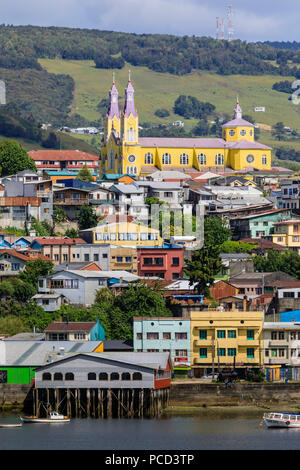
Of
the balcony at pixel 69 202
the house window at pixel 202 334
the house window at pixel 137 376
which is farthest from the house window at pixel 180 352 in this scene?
the balcony at pixel 69 202

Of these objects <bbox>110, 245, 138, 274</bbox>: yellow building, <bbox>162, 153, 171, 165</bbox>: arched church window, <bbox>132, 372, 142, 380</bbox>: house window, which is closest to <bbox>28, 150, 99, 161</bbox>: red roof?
<bbox>162, 153, 171, 165</bbox>: arched church window

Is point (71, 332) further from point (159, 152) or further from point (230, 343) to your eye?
point (159, 152)

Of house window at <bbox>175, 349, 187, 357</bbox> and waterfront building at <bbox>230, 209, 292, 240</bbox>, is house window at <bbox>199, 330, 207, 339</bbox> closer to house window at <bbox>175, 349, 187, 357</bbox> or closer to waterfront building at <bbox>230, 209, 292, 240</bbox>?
house window at <bbox>175, 349, 187, 357</bbox>

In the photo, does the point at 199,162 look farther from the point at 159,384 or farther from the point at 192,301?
the point at 159,384

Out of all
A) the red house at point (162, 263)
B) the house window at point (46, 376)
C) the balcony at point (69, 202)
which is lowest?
the house window at point (46, 376)

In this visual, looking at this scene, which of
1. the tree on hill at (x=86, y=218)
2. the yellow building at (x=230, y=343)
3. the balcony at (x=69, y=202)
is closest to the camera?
the yellow building at (x=230, y=343)

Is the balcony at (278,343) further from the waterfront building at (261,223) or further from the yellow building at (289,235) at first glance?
the waterfront building at (261,223)
